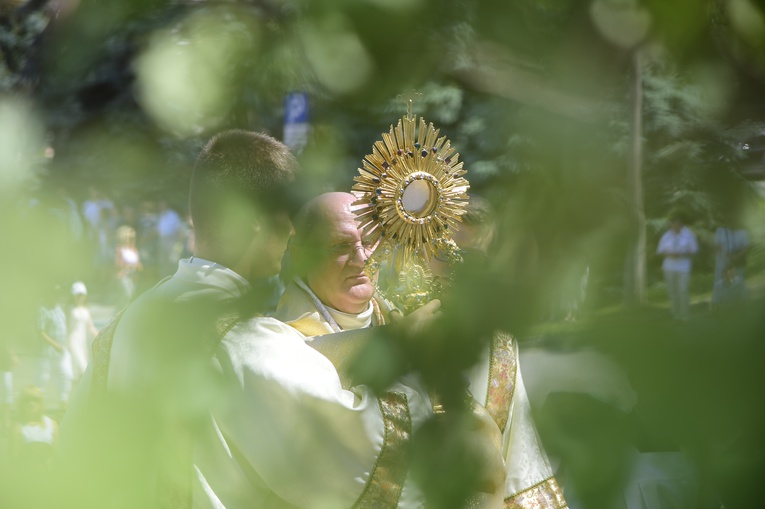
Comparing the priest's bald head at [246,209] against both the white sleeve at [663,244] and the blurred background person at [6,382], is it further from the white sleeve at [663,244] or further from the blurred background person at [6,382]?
the white sleeve at [663,244]

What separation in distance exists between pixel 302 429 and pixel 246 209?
→ 1.07 meters

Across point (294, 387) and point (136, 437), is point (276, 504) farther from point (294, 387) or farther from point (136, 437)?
point (136, 437)

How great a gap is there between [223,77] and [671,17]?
1.17 feet

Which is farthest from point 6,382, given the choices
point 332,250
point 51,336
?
point 332,250

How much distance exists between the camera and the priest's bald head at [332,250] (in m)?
0.87

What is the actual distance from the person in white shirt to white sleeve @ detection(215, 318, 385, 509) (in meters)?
0.98

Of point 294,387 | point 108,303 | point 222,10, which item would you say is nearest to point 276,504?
point 294,387

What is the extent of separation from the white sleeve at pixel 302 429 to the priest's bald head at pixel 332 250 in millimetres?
176

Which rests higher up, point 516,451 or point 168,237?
point 168,237

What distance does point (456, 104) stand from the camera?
2.63 feet

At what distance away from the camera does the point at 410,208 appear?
200 cm

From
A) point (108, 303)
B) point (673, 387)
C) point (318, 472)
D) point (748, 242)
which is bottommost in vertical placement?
point (318, 472)

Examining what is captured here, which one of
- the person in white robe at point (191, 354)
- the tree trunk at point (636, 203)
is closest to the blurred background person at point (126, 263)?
the person in white robe at point (191, 354)

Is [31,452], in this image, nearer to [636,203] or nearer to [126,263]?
[126,263]
